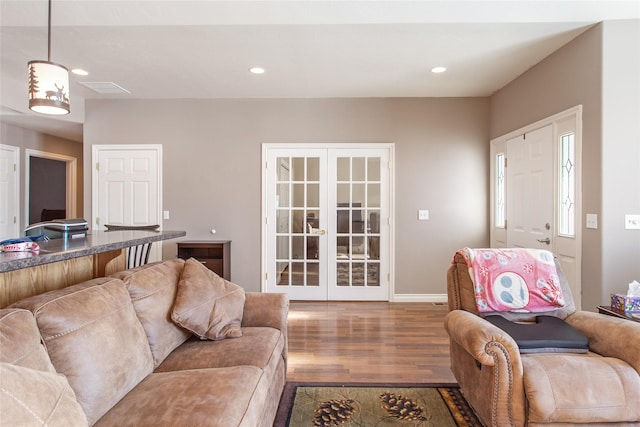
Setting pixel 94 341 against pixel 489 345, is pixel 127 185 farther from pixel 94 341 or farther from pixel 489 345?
pixel 489 345

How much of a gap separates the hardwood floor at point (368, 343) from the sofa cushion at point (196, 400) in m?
1.10

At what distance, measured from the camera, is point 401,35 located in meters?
2.80

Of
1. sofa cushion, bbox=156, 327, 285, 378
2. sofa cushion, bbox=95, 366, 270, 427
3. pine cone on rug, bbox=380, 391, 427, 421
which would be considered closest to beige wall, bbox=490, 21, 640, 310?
pine cone on rug, bbox=380, 391, 427, 421

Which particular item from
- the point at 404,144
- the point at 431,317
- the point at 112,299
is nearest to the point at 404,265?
the point at 431,317

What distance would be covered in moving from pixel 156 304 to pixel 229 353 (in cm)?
44

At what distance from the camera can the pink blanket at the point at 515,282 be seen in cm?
204

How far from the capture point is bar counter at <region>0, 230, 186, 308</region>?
1.33 meters

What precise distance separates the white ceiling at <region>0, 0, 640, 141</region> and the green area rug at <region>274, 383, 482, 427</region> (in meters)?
2.66

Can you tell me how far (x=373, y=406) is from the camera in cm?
205

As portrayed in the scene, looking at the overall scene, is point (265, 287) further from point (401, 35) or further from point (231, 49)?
point (401, 35)

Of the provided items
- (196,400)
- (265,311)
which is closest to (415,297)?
(265,311)

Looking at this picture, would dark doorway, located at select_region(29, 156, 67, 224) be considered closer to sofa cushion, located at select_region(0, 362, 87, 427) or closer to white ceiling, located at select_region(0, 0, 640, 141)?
white ceiling, located at select_region(0, 0, 640, 141)

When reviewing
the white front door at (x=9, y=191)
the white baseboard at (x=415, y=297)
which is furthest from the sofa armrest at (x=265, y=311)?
the white front door at (x=9, y=191)

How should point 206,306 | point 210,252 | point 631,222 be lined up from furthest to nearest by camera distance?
point 210,252 → point 631,222 → point 206,306
